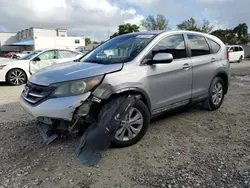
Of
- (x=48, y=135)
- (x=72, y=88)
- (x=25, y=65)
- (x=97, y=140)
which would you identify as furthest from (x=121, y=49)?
(x=25, y=65)

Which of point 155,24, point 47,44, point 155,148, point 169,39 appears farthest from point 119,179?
point 47,44

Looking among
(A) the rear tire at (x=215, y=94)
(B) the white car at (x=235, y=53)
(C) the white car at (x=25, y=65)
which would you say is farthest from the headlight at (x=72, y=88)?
(B) the white car at (x=235, y=53)

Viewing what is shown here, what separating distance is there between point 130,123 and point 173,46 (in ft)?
5.37

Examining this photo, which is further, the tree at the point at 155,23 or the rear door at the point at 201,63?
the tree at the point at 155,23

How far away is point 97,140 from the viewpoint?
313 cm

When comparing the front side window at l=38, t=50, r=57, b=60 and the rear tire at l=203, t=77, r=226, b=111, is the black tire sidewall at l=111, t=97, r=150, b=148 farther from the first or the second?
the front side window at l=38, t=50, r=57, b=60

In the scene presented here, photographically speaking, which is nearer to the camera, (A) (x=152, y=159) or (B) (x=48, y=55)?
(A) (x=152, y=159)

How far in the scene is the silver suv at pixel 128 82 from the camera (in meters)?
3.15

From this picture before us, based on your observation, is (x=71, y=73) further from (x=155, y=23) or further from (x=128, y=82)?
(x=155, y=23)

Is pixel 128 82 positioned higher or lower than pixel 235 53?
lower

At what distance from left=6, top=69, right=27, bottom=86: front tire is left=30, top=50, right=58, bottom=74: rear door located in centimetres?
40

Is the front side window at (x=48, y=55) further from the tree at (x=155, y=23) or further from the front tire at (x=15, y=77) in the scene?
the tree at (x=155, y=23)

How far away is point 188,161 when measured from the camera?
310cm

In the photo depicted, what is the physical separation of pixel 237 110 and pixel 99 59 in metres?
3.19
